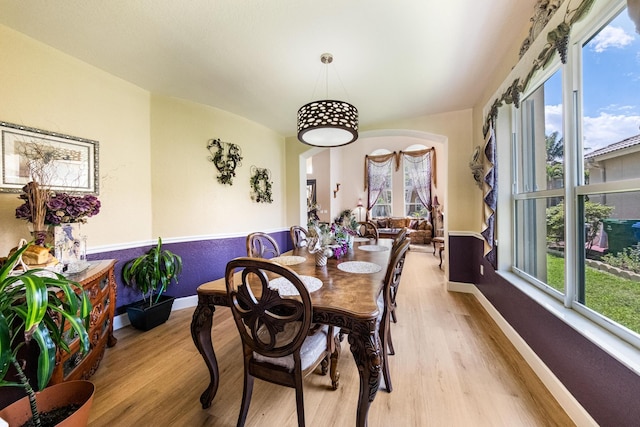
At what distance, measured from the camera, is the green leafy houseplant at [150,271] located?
240cm

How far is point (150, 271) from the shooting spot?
95.7 inches

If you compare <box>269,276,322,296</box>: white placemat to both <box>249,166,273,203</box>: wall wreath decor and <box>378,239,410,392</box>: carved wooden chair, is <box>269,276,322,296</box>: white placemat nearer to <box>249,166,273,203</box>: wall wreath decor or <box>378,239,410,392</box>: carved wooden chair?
<box>378,239,410,392</box>: carved wooden chair

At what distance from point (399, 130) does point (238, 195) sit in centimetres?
266

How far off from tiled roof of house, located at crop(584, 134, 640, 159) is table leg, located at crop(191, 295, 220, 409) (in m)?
2.22

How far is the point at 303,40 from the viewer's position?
1894mm

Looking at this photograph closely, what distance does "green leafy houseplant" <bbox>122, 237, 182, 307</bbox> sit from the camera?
240cm

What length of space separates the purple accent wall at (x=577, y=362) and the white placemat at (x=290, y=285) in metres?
1.39

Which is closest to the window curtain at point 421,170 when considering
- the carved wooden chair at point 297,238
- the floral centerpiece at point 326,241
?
the carved wooden chair at point 297,238

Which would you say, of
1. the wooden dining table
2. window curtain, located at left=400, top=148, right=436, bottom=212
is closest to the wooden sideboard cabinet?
the wooden dining table

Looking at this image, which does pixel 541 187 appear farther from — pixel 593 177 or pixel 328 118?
pixel 328 118

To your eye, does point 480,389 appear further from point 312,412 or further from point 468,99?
point 468,99

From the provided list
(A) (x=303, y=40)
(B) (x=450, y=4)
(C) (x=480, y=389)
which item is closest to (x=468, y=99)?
(B) (x=450, y=4)

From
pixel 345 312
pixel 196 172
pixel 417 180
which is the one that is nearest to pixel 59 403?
pixel 345 312

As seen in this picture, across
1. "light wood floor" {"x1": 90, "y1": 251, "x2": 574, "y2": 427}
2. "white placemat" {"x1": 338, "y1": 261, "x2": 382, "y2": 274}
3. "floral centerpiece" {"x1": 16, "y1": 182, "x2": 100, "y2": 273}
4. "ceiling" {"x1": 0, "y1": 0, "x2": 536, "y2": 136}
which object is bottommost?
"light wood floor" {"x1": 90, "y1": 251, "x2": 574, "y2": 427}
